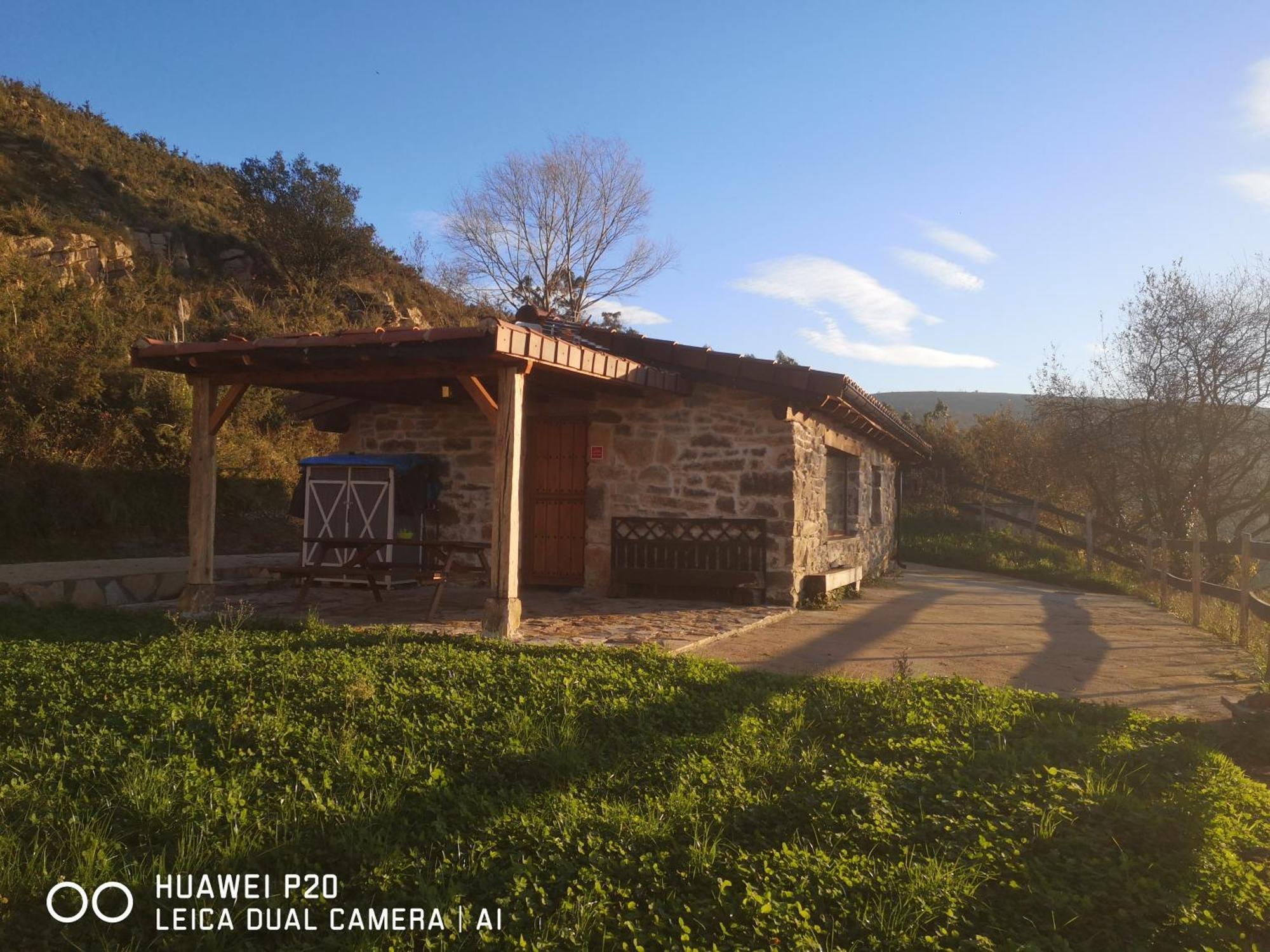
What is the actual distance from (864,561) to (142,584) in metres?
9.72

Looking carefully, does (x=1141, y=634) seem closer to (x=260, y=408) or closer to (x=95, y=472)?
(x=95, y=472)

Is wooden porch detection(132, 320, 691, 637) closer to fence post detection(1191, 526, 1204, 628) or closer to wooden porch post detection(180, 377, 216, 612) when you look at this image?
wooden porch post detection(180, 377, 216, 612)

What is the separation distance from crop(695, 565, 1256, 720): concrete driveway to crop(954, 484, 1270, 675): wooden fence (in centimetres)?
45

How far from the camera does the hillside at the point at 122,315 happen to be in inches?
449

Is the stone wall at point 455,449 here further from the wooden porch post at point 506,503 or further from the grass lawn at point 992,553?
the grass lawn at point 992,553

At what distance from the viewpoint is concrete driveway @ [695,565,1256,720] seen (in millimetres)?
5602

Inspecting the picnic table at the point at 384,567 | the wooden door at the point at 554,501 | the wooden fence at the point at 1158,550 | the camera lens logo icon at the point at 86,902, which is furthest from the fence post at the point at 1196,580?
the camera lens logo icon at the point at 86,902

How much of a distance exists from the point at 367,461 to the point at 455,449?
3.71 feet

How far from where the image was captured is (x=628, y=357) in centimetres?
A: 924

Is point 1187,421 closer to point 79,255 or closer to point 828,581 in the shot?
point 828,581

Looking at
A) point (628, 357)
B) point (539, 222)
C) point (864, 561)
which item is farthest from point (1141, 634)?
point (539, 222)

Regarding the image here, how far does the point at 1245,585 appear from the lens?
7.27 metres

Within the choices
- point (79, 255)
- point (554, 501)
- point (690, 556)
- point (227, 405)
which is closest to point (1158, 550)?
point (690, 556)

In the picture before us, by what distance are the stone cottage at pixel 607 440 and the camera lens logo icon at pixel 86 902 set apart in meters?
3.73
